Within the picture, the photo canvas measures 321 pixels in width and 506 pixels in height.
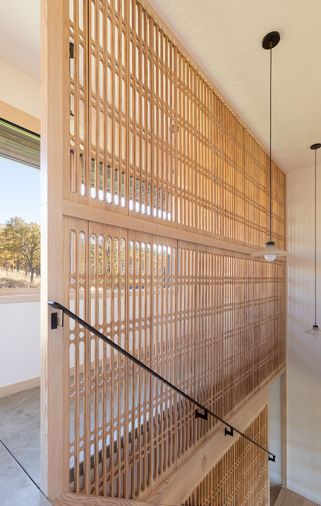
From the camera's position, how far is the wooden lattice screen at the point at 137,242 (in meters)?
1.68

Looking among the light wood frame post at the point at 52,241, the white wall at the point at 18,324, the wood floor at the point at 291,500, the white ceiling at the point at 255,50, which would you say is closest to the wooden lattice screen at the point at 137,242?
the light wood frame post at the point at 52,241

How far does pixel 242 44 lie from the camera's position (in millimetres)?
2496

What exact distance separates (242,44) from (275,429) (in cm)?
598

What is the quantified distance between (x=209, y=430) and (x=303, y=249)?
3.74m

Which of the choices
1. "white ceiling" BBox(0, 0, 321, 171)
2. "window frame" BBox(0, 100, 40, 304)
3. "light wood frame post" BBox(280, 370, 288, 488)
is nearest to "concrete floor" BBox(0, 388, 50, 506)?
"window frame" BBox(0, 100, 40, 304)

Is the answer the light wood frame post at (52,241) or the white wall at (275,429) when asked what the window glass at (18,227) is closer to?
the light wood frame post at (52,241)

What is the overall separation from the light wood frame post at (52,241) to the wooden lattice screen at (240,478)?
1.76 m

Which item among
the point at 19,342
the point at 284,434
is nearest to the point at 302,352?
the point at 284,434

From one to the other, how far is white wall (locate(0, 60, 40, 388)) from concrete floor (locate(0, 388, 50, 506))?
0.23 metres

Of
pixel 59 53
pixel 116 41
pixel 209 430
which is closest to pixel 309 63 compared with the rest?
pixel 116 41

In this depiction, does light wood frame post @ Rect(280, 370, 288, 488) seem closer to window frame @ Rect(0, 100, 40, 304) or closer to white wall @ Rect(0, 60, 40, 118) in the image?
window frame @ Rect(0, 100, 40, 304)

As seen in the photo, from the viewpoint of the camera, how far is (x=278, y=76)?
289cm

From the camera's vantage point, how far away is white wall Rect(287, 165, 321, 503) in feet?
16.5

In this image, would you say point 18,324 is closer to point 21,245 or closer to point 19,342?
point 19,342
